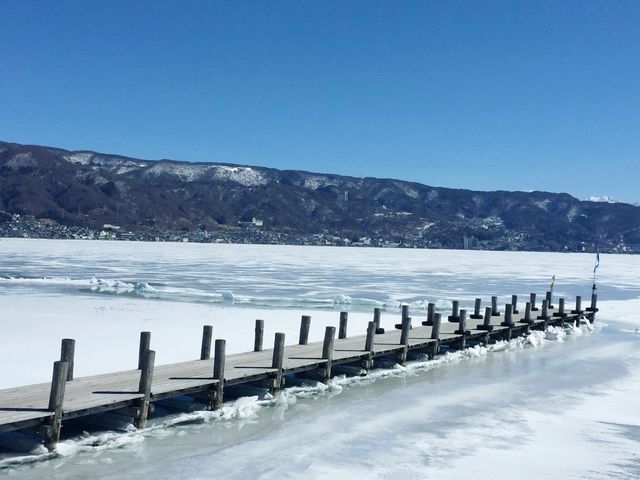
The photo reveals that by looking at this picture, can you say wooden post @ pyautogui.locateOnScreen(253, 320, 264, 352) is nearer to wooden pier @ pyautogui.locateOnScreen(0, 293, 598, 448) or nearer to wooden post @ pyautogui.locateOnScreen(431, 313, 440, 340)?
wooden pier @ pyautogui.locateOnScreen(0, 293, 598, 448)

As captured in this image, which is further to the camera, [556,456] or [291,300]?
[291,300]

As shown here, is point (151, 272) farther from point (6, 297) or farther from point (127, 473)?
point (127, 473)

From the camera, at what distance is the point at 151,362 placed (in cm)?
1073

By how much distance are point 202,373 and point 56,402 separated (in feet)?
11.3

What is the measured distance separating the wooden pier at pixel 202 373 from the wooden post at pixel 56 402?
1 centimetres

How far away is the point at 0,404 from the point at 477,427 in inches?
297

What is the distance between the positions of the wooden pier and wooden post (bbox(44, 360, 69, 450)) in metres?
0.01

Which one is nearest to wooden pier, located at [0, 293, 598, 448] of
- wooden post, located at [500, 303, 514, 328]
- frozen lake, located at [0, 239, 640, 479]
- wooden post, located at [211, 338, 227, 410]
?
wooden post, located at [211, 338, 227, 410]

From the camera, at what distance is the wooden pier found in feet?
31.0

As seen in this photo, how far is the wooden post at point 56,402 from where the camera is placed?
30.7 ft

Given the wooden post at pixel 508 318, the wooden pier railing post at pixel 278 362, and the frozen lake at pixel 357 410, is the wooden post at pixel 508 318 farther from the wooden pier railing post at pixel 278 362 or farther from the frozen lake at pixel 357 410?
the wooden pier railing post at pixel 278 362

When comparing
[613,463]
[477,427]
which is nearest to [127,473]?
[477,427]

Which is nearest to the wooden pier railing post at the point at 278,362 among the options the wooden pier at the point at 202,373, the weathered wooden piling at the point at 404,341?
the wooden pier at the point at 202,373

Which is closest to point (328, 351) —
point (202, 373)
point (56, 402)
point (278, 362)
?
point (278, 362)
